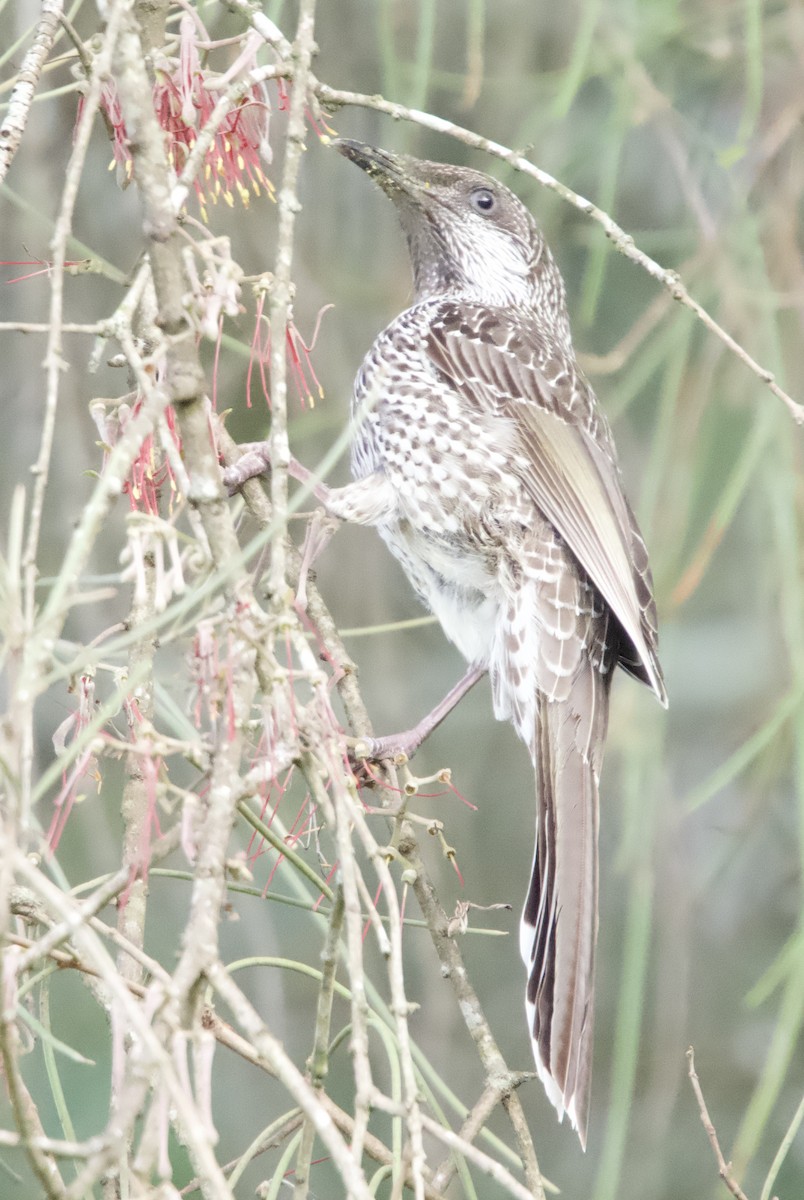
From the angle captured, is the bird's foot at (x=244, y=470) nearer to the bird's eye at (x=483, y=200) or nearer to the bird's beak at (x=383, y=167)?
the bird's beak at (x=383, y=167)

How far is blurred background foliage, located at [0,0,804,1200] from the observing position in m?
3.05

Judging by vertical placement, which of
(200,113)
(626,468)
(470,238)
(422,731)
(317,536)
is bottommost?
(422,731)

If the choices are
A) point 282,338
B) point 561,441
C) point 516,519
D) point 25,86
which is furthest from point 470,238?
point 282,338

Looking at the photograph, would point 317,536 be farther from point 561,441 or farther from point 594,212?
point 561,441

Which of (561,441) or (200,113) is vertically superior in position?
(200,113)

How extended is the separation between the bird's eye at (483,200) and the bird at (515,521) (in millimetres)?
256

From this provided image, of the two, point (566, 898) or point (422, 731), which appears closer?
point (566, 898)

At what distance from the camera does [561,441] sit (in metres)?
3.26

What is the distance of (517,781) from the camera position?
4.94 metres

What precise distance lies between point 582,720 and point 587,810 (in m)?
0.24

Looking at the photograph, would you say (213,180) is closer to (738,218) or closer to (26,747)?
(738,218)

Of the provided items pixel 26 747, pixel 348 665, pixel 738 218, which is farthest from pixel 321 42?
pixel 26 747

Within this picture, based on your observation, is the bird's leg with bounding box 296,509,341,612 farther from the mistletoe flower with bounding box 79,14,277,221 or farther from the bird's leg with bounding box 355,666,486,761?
the bird's leg with bounding box 355,666,486,761

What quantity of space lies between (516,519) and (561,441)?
0.21 meters
